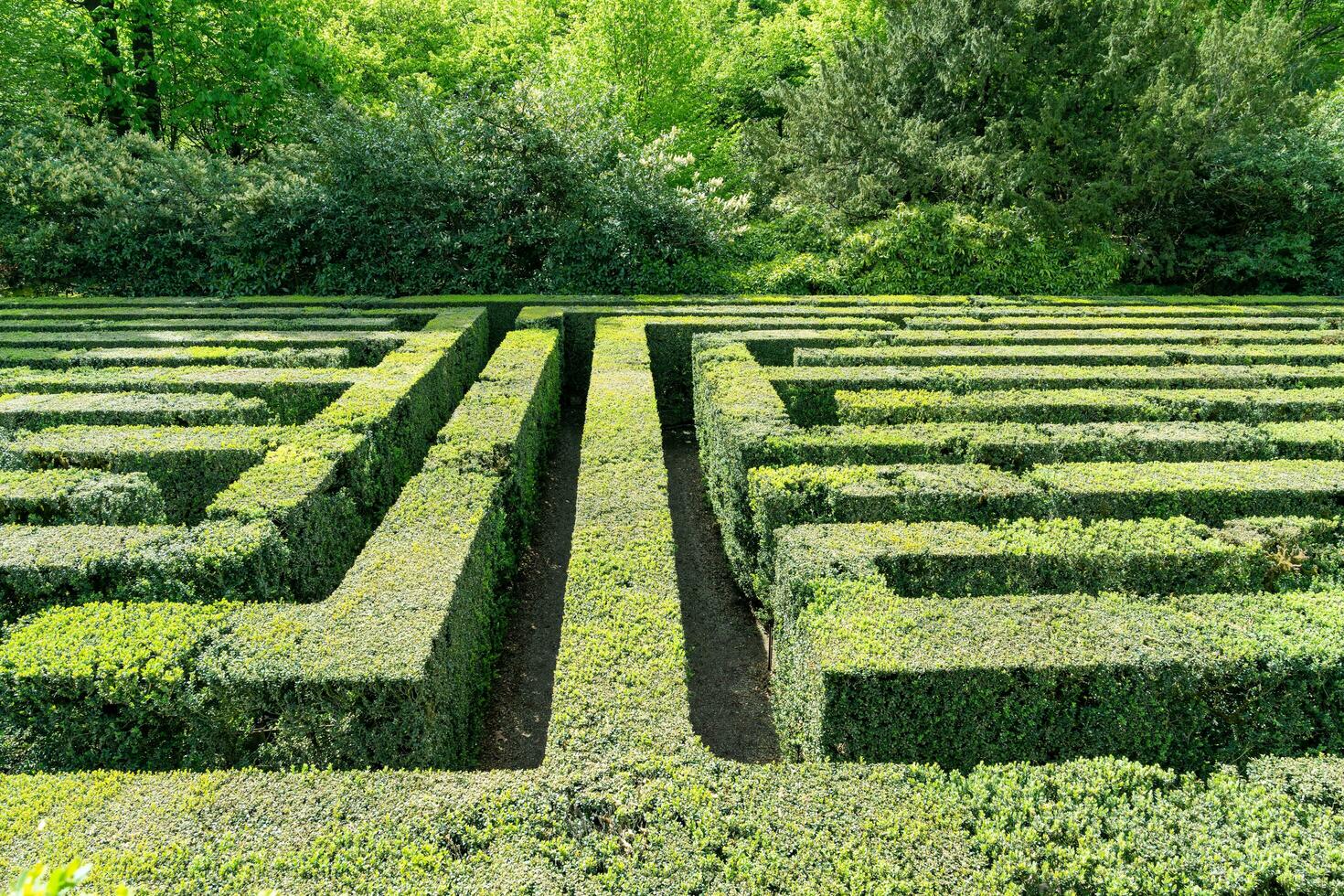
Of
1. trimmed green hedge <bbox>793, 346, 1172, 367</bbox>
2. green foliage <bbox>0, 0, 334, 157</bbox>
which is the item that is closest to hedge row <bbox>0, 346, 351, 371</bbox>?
trimmed green hedge <bbox>793, 346, 1172, 367</bbox>

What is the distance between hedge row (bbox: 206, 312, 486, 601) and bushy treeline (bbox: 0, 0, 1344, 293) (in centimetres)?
679

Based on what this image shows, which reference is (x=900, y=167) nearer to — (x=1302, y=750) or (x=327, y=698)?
(x=1302, y=750)

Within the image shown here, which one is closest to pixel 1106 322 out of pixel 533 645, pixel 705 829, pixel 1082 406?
pixel 1082 406

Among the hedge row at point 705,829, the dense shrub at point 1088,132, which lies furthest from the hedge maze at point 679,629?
the dense shrub at point 1088,132

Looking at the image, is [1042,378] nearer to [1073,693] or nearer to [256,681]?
[1073,693]

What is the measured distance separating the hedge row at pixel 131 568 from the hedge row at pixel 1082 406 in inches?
226

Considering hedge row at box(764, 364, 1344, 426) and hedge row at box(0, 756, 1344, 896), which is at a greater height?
hedge row at box(764, 364, 1344, 426)

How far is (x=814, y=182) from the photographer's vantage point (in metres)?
17.9

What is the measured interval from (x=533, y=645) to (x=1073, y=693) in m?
4.19

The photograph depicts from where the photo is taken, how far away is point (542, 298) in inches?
568

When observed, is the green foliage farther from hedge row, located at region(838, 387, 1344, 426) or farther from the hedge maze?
hedge row, located at region(838, 387, 1344, 426)

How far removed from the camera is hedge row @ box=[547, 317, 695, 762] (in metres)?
3.95

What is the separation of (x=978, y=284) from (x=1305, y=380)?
752 centimetres

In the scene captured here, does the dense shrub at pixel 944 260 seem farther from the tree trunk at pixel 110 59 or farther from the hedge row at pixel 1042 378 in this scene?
the tree trunk at pixel 110 59
